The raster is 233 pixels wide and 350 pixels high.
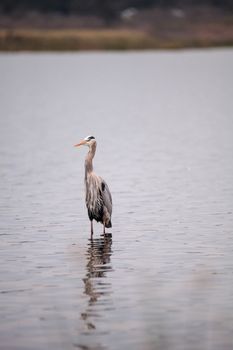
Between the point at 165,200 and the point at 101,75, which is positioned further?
the point at 101,75

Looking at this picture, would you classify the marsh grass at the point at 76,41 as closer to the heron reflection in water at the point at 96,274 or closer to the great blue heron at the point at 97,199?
the great blue heron at the point at 97,199

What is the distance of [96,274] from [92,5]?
382 feet

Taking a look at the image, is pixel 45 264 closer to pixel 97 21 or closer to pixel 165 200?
pixel 165 200

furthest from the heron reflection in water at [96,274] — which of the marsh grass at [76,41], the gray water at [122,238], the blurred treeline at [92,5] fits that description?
the blurred treeline at [92,5]

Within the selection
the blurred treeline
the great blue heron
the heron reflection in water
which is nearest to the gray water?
the heron reflection in water

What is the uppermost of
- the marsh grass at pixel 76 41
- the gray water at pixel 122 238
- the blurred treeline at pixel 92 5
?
the gray water at pixel 122 238

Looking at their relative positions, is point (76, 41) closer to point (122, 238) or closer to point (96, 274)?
point (122, 238)

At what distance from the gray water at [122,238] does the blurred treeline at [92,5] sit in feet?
269

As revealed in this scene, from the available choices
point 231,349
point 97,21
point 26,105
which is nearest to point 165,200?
point 231,349

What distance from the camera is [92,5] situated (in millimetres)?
129125

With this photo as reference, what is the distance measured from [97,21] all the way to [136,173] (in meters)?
96.6

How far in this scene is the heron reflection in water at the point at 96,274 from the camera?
12.5 meters

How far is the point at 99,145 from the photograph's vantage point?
1323 inches

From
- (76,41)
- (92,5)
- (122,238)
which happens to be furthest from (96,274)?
(92,5)
